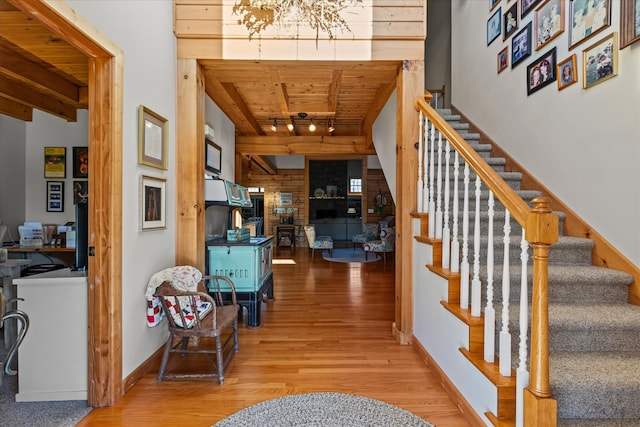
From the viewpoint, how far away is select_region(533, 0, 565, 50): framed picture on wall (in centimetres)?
265

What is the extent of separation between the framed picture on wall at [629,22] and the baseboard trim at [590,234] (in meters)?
1.20

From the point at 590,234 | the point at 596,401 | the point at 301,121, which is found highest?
the point at 301,121

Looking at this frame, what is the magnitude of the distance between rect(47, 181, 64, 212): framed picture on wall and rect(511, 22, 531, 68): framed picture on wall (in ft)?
17.8

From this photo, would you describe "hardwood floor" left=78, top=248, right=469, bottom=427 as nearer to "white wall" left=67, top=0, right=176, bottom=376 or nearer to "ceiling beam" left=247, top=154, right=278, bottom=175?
"white wall" left=67, top=0, right=176, bottom=376

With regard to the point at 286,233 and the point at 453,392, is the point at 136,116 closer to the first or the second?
the point at 453,392

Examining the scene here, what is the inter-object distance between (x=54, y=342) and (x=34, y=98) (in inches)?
109

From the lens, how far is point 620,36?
2092 mm

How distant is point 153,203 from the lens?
2.34 meters

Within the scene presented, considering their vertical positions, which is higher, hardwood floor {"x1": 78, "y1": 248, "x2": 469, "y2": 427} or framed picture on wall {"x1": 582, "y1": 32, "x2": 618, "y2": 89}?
framed picture on wall {"x1": 582, "y1": 32, "x2": 618, "y2": 89}

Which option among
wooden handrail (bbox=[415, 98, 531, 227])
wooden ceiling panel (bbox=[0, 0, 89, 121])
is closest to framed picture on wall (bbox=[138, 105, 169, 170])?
wooden ceiling panel (bbox=[0, 0, 89, 121])

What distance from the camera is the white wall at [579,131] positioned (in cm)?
205

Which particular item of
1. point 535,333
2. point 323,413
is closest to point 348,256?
point 323,413

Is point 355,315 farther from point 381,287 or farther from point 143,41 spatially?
point 143,41

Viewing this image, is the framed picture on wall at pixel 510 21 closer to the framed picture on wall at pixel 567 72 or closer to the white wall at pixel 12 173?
the framed picture on wall at pixel 567 72
